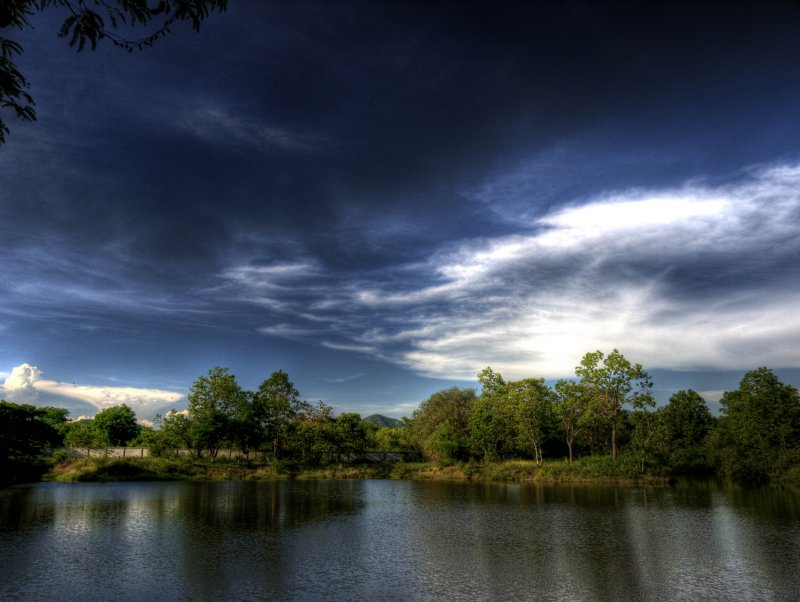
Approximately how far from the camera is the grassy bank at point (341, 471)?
75.8 meters

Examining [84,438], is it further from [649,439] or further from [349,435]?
[649,439]

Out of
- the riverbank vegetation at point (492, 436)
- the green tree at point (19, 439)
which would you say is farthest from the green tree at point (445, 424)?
the green tree at point (19, 439)

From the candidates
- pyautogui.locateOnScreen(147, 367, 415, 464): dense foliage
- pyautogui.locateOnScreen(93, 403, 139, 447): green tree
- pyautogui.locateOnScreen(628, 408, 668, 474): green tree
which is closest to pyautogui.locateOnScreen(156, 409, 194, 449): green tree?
pyautogui.locateOnScreen(147, 367, 415, 464): dense foliage

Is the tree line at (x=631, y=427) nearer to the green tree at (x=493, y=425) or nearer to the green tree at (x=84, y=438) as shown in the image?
the green tree at (x=493, y=425)

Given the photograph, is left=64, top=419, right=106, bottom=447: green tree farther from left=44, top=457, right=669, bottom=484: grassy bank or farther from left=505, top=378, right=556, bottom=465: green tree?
left=505, top=378, right=556, bottom=465: green tree

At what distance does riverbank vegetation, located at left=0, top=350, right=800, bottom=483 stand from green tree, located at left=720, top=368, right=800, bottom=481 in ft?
0.45

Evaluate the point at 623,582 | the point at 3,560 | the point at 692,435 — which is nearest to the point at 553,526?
the point at 623,582

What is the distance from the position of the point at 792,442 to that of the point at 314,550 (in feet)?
219

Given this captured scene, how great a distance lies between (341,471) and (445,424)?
21.6m

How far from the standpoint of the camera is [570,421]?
81.4 metres

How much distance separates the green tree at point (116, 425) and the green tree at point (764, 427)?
12660cm

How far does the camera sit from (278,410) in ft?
357

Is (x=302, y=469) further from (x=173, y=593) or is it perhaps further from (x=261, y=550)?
(x=173, y=593)

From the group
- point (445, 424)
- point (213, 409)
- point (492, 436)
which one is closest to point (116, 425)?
point (213, 409)
